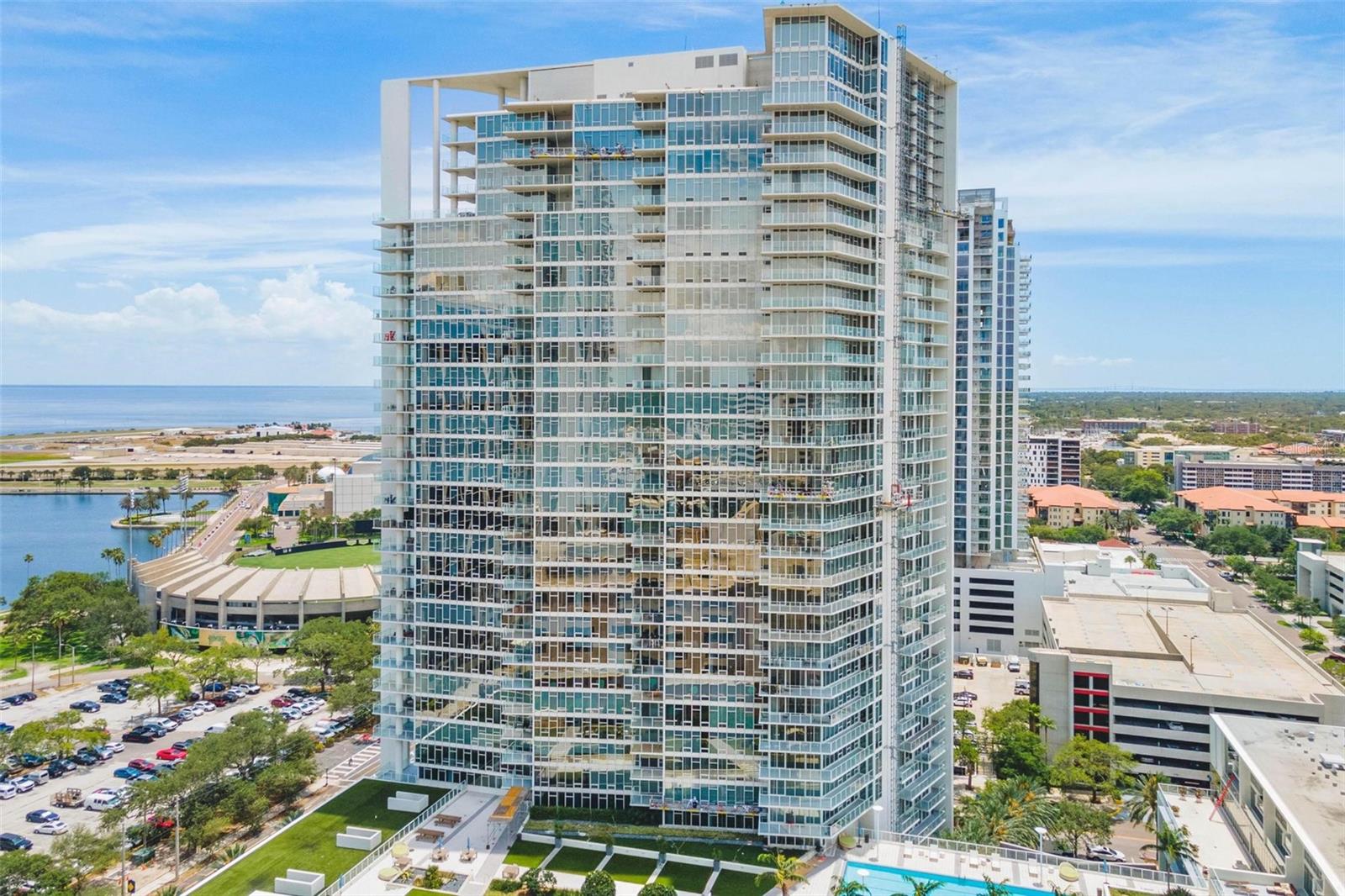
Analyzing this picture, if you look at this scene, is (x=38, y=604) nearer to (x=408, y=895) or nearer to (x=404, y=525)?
(x=404, y=525)

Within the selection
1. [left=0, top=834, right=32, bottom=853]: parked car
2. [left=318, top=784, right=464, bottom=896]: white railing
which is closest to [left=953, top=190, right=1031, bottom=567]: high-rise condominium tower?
[left=318, top=784, right=464, bottom=896]: white railing

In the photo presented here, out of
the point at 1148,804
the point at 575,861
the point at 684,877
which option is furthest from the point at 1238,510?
the point at 575,861

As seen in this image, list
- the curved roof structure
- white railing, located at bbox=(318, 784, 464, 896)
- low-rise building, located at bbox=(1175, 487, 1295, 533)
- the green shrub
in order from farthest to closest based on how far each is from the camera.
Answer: low-rise building, located at bbox=(1175, 487, 1295, 533), the curved roof structure, white railing, located at bbox=(318, 784, 464, 896), the green shrub

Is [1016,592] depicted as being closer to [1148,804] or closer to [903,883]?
[1148,804]

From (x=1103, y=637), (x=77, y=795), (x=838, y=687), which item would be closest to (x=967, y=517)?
(x=1103, y=637)

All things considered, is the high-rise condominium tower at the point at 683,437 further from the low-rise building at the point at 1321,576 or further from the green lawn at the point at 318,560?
the low-rise building at the point at 1321,576

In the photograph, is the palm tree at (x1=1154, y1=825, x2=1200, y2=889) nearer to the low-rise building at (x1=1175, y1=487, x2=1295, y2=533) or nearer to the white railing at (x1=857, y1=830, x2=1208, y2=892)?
the white railing at (x1=857, y1=830, x2=1208, y2=892)

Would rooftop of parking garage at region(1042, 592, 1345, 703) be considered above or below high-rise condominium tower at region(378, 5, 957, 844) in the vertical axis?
below

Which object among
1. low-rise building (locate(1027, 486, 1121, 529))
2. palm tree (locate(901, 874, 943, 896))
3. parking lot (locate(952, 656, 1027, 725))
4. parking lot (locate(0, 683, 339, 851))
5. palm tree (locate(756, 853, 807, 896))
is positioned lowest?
parking lot (locate(952, 656, 1027, 725))
